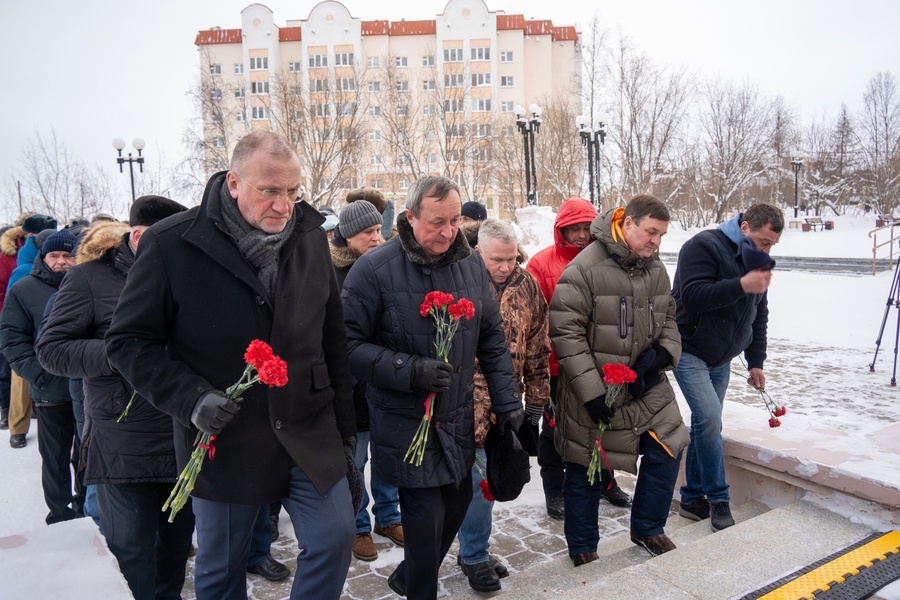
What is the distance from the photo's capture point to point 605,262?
3678 mm

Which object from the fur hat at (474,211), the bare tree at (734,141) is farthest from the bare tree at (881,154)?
the fur hat at (474,211)

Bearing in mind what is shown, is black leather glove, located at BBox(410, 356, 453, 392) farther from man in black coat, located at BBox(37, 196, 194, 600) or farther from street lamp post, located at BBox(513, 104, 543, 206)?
street lamp post, located at BBox(513, 104, 543, 206)

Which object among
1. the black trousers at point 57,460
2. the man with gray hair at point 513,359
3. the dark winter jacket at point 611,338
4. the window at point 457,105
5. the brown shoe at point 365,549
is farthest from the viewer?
the window at point 457,105

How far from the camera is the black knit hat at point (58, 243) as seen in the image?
179 inches

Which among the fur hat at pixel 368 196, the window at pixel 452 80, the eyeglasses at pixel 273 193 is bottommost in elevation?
the eyeglasses at pixel 273 193

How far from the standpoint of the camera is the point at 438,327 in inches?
115

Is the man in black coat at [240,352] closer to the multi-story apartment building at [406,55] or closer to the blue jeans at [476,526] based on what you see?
the blue jeans at [476,526]

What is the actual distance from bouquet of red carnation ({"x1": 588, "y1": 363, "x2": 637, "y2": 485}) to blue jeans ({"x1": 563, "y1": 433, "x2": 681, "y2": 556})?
10 centimetres

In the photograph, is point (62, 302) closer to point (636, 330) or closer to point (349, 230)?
point (349, 230)

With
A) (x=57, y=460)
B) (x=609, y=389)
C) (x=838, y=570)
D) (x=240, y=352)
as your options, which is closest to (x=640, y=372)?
(x=609, y=389)

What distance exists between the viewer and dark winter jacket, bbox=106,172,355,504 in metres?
2.23

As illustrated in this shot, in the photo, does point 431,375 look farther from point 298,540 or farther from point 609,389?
point 609,389

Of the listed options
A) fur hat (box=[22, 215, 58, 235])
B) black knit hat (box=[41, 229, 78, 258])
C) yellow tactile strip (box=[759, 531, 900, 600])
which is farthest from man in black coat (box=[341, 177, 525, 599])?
fur hat (box=[22, 215, 58, 235])

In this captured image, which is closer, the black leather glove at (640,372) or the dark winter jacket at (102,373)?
the dark winter jacket at (102,373)
